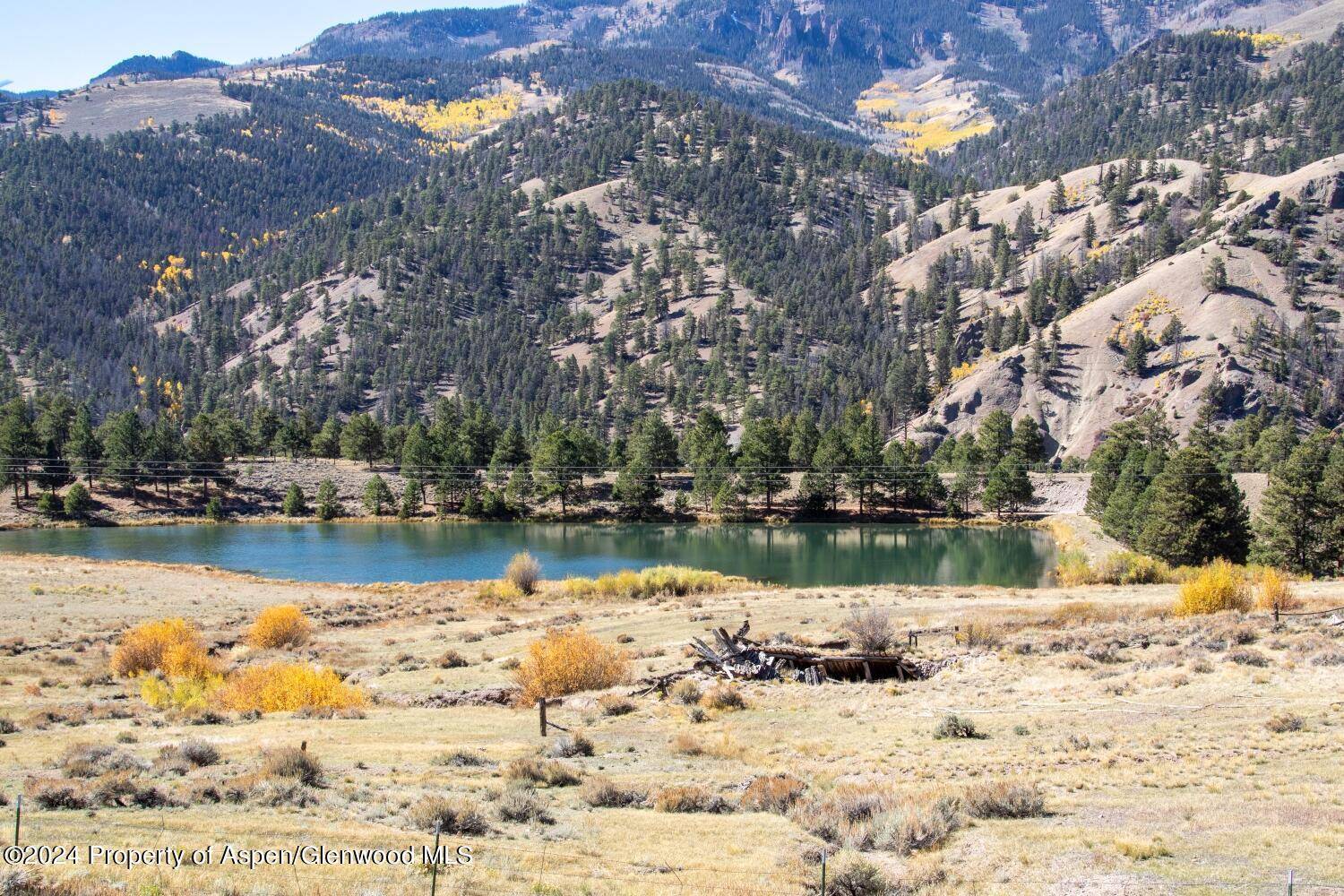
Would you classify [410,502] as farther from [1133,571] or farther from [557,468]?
[1133,571]

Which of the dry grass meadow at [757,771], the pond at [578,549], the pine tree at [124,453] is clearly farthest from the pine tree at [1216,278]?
the pine tree at [124,453]

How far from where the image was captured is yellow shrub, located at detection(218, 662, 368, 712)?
90.8 feet

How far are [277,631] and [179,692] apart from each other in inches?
470

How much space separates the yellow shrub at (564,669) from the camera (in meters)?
30.0

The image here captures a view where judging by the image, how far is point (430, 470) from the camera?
118 meters

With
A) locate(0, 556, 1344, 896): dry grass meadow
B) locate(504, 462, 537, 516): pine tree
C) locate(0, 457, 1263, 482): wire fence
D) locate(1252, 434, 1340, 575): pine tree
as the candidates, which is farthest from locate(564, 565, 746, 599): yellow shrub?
locate(504, 462, 537, 516): pine tree

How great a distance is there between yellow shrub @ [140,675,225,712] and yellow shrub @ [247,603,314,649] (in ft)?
26.2

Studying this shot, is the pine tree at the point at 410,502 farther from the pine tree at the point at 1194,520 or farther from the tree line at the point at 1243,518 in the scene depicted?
the pine tree at the point at 1194,520

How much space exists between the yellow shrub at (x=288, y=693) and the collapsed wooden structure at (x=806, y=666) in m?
11.6

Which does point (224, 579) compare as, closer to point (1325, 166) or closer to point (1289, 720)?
point (1289, 720)

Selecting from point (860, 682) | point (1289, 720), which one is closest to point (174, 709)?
point (860, 682)

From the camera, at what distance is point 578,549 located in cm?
8838

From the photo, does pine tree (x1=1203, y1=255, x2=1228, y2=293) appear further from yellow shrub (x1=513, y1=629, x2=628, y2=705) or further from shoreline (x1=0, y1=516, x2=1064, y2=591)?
yellow shrub (x1=513, y1=629, x2=628, y2=705)

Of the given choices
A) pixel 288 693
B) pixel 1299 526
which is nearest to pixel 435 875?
pixel 288 693
